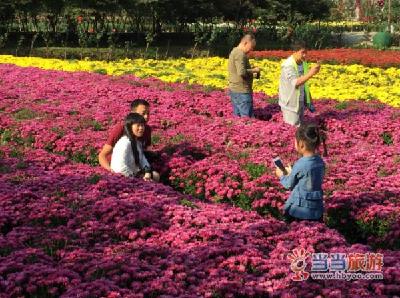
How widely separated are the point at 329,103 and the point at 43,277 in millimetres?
10103

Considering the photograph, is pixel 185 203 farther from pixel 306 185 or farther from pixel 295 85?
pixel 295 85

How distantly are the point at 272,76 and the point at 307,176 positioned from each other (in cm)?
1468

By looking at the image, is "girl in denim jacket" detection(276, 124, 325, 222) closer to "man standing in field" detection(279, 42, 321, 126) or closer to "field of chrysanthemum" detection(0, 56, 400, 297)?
"field of chrysanthemum" detection(0, 56, 400, 297)

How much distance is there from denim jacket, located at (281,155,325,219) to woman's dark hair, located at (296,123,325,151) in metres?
0.13

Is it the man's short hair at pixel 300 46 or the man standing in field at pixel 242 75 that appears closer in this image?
the man's short hair at pixel 300 46

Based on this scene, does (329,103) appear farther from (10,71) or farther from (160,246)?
(10,71)

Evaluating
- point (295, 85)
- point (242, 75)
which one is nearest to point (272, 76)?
point (242, 75)

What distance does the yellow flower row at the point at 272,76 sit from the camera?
16.0 m

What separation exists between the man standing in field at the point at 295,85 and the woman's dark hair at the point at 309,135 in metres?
3.71

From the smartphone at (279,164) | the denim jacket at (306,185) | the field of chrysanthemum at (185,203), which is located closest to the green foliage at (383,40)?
the field of chrysanthemum at (185,203)

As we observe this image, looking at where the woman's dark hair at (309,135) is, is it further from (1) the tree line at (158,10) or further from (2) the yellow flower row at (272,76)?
(1) the tree line at (158,10)

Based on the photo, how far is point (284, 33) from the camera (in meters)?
42.6

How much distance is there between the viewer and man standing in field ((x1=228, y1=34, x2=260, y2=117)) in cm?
1107

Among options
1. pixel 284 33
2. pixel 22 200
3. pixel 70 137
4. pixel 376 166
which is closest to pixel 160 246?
pixel 22 200
